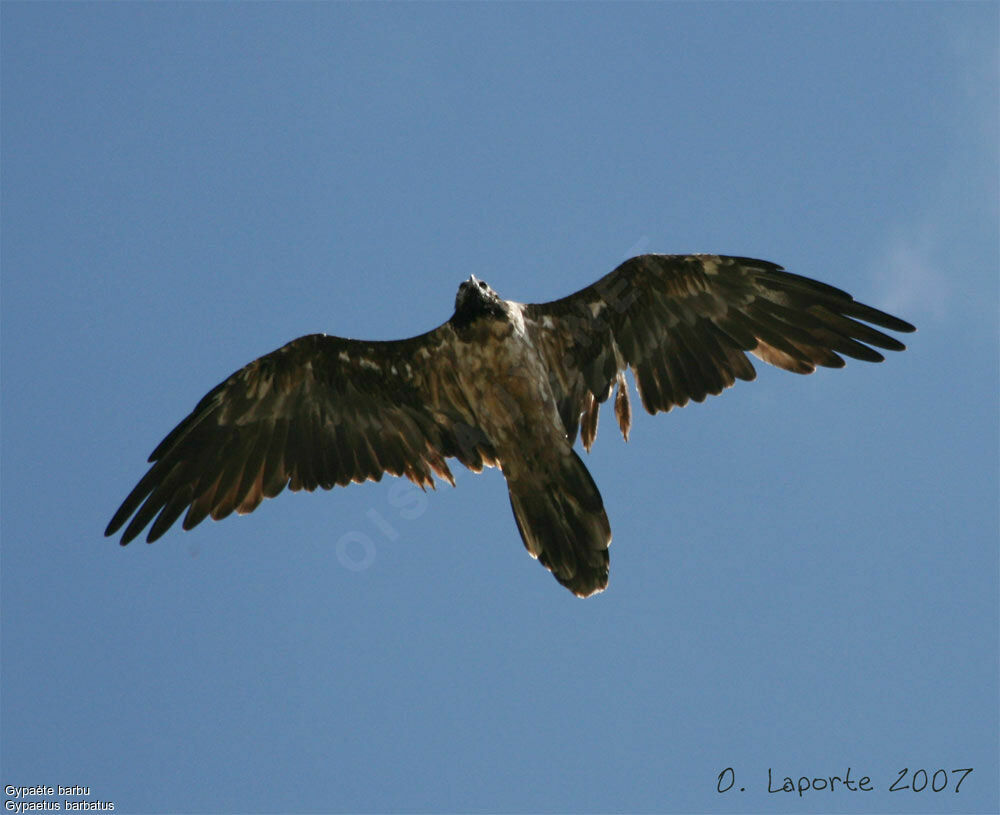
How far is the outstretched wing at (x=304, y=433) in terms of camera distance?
9.67 m

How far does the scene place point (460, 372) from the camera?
931 centimetres

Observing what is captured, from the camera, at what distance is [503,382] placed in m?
9.09

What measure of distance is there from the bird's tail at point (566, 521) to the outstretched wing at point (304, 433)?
75 centimetres

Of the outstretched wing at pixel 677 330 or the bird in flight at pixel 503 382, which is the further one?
the outstretched wing at pixel 677 330

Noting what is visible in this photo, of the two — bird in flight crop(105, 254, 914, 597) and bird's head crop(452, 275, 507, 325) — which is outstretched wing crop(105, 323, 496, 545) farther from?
bird's head crop(452, 275, 507, 325)

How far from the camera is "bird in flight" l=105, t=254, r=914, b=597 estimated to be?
9086 mm

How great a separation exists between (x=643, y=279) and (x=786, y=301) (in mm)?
1224

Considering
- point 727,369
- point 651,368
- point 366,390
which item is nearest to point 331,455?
point 366,390

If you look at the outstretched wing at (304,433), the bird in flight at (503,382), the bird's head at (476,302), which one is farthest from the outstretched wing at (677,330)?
the outstretched wing at (304,433)

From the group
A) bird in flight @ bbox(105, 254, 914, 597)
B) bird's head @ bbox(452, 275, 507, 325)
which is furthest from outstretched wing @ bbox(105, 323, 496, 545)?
bird's head @ bbox(452, 275, 507, 325)

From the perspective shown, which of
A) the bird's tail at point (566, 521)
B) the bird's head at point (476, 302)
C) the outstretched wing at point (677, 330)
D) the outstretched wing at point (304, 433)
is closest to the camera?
the bird's tail at point (566, 521)

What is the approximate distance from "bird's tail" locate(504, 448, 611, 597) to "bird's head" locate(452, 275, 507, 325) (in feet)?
4.12

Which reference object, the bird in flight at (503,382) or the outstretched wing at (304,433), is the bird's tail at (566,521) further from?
the outstretched wing at (304,433)

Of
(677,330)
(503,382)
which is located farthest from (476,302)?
(677,330)
